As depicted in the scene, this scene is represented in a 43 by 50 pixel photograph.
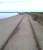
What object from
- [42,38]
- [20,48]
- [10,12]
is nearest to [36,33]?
[42,38]

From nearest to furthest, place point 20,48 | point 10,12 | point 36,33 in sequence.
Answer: point 20,48
point 36,33
point 10,12

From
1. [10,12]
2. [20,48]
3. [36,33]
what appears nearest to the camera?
[20,48]

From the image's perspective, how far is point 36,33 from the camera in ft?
1.65

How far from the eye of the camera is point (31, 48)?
39 cm
